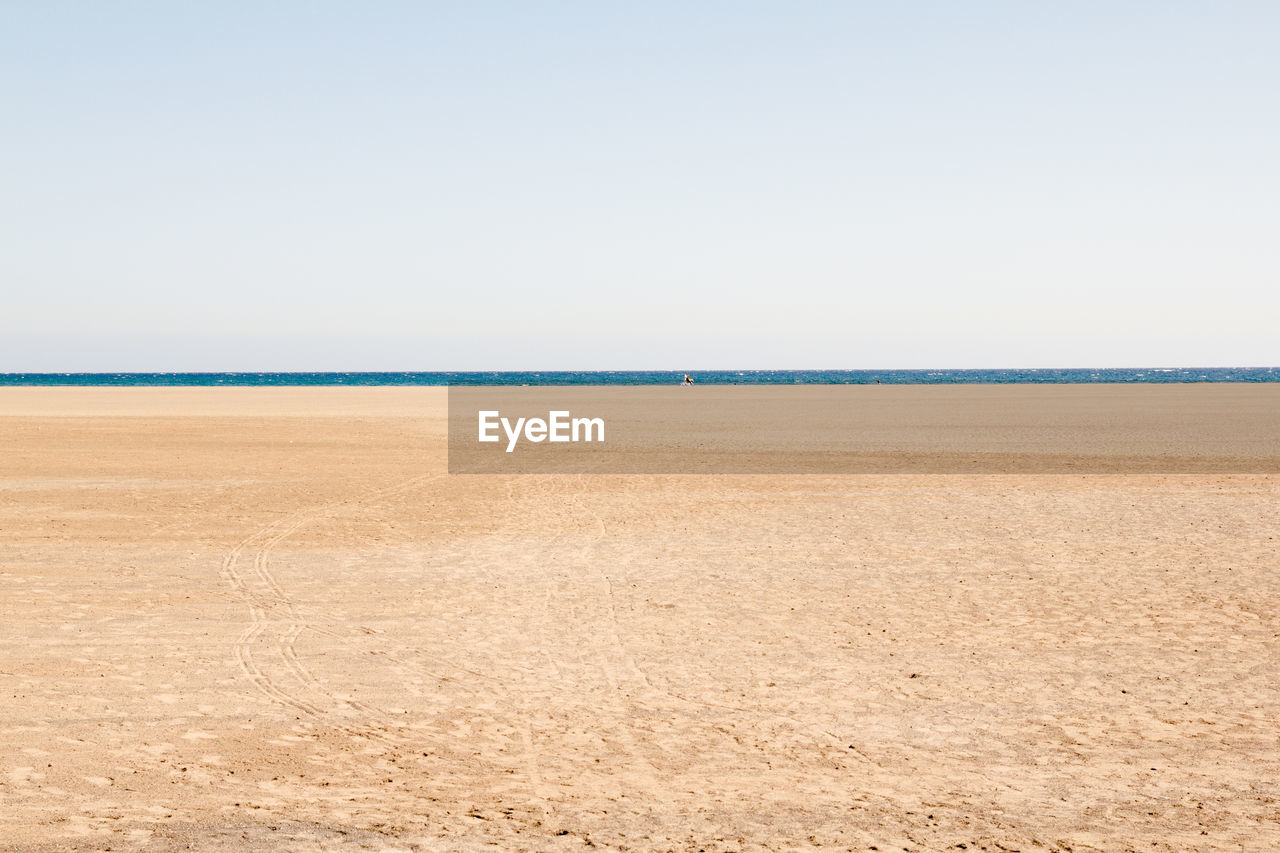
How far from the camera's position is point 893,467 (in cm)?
2683

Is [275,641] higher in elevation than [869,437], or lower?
lower

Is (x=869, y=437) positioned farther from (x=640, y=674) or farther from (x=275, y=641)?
(x=275, y=641)

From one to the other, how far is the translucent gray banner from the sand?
6672 mm

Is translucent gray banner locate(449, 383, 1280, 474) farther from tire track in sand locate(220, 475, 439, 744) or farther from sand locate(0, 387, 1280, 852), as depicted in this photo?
tire track in sand locate(220, 475, 439, 744)

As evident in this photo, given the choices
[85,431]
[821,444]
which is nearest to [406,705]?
[821,444]

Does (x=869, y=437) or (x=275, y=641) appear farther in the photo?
(x=869, y=437)

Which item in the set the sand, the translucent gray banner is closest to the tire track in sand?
the sand

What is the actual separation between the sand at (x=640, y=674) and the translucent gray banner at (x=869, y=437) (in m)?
6.67

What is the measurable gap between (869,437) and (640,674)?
26621 millimetres

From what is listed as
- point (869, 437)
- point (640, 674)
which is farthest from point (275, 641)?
point (869, 437)

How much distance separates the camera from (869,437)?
117ft

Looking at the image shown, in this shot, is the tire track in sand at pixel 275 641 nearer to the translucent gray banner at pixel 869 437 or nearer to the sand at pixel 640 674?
the sand at pixel 640 674

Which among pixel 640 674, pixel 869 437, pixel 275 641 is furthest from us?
pixel 869 437

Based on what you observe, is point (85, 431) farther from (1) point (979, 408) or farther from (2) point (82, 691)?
(1) point (979, 408)
